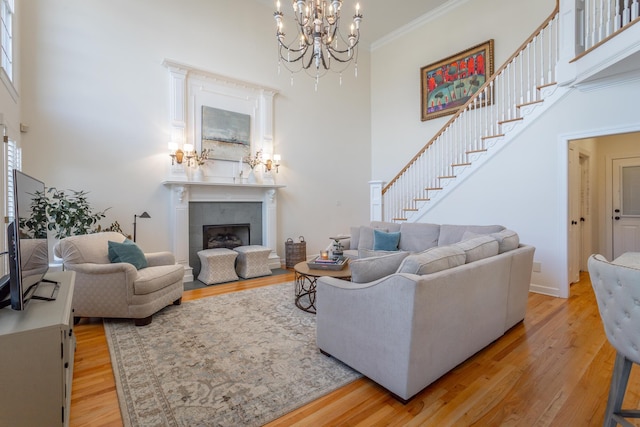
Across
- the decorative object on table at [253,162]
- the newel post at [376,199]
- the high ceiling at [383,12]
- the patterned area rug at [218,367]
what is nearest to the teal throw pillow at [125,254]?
the patterned area rug at [218,367]

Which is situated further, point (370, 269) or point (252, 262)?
point (252, 262)

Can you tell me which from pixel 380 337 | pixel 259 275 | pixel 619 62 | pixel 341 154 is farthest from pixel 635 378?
pixel 341 154

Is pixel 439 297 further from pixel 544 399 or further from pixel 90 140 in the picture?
pixel 90 140

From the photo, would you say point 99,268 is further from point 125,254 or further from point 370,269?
point 370,269

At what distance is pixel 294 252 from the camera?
609 centimetres

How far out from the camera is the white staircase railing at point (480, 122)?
177 inches

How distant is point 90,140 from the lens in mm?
4348

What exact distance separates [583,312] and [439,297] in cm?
279

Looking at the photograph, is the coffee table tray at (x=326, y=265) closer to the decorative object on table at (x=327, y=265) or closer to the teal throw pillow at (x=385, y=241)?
the decorative object on table at (x=327, y=265)

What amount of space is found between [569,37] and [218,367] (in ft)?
17.8

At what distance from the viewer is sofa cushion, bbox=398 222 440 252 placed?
476 centimetres

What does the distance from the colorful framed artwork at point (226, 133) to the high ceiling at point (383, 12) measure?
8.17 ft

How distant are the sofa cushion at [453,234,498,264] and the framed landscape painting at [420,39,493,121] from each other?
12.6 ft

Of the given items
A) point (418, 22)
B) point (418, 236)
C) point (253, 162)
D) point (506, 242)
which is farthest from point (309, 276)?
point (418, 22)
